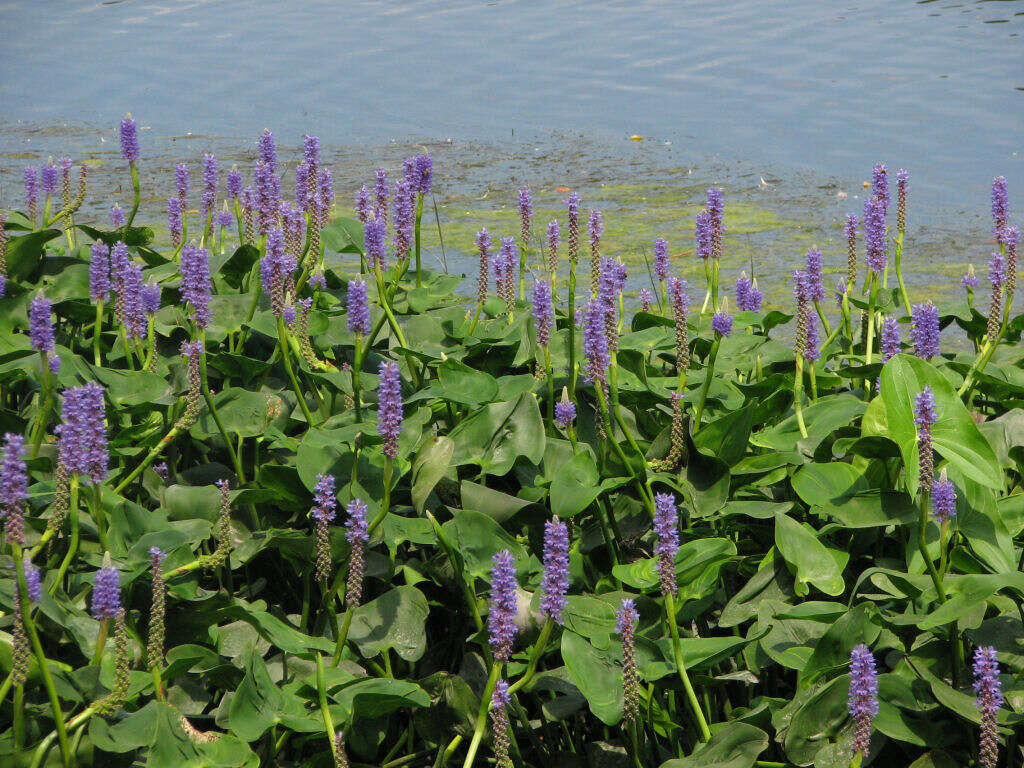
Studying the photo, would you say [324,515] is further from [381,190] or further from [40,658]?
[381,190]

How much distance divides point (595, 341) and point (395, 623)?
67cm

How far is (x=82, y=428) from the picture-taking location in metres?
1.98

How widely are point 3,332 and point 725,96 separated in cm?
704

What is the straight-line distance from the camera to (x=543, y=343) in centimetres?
251

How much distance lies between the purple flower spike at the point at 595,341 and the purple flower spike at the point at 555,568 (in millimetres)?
564

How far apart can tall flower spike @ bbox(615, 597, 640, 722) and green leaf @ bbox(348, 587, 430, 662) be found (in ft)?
1.43

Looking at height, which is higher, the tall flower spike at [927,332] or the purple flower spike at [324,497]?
the tall flower spike at [927,332]

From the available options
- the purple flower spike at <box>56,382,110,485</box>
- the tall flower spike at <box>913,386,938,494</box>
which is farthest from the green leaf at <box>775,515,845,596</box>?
the purple flower spike at <box>56,382,110,485</box>

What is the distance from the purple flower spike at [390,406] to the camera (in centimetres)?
204

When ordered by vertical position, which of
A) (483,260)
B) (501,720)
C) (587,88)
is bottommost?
(501,720)

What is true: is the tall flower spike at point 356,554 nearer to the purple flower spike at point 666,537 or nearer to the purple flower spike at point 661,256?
the purple flower spike at point 666,537

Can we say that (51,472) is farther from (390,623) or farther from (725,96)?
(725,96)

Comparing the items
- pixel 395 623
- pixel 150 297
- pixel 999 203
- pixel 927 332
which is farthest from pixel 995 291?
pixel 150 297

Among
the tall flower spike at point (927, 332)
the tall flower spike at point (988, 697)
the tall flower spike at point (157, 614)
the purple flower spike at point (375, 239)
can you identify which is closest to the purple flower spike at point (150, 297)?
the purple flower spike at point (375, 239)
